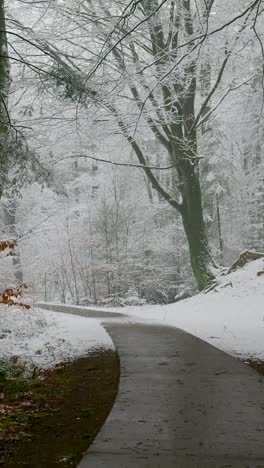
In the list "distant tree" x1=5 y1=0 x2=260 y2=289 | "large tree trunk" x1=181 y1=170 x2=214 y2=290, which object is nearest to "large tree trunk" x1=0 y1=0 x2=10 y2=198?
"distant tree" x1=5 y1=0 x2=260 y2=289

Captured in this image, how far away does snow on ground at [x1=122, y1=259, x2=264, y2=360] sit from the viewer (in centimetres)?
939

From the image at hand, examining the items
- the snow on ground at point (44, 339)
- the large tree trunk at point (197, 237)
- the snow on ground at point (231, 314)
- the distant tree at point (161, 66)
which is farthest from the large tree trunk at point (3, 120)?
the large tree trunk at point (197, 237)

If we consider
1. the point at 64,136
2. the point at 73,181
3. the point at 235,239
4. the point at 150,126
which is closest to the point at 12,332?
the point at 64,136

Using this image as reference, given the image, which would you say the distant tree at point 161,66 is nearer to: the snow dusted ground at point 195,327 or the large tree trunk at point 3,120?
the snow dusted ground at point 195,327

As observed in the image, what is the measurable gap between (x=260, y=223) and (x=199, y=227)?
806cm

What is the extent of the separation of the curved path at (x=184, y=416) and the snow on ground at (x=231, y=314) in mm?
1473

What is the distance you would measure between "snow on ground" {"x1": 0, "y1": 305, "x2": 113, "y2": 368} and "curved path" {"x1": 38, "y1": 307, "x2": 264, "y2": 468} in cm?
156

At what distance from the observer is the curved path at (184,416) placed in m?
3.66

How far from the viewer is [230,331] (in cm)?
1073

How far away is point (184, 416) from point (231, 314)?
883cm

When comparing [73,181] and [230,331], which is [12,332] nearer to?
[230,331]

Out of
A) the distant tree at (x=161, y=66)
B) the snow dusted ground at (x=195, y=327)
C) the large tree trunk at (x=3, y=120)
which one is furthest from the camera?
the distant tree at (x=161, y=66)

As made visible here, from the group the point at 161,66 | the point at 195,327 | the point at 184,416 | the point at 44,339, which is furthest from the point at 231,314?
the point at 184,416

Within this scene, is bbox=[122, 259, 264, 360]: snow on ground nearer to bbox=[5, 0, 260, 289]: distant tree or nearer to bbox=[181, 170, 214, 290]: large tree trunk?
bbox=[181, 170, 214, 290]: large tree trunk
